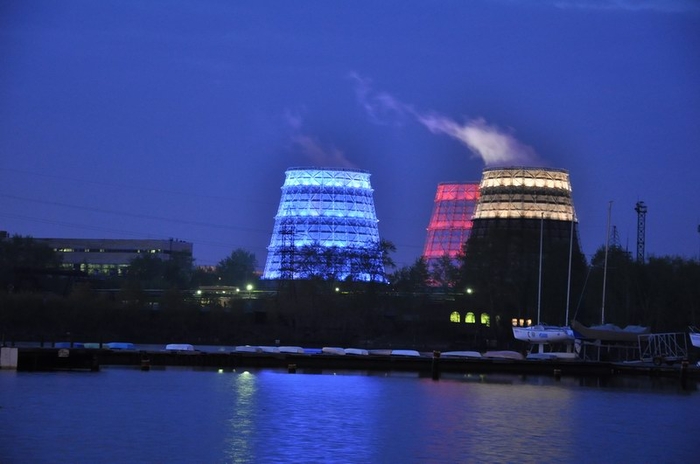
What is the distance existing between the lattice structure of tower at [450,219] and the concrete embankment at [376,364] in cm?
8577

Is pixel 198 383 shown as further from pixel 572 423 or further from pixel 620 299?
pixel 620 299

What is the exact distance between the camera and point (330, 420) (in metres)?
66.7

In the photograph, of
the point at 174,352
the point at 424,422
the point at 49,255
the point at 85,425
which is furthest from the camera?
the point at 49,255

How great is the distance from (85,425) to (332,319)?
3216 inches

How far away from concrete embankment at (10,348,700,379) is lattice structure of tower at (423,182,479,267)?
85.8m

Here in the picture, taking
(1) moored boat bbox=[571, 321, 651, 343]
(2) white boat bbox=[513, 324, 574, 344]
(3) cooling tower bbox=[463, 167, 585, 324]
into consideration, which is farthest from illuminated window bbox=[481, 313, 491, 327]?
(1) moored boat bbox=[571, 321, 651, 343]

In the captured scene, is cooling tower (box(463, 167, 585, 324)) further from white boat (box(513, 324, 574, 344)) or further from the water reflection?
the water reflection

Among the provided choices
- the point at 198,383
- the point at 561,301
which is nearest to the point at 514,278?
the point at 561,301

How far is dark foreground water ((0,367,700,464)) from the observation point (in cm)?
5544

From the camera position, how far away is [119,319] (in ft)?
473

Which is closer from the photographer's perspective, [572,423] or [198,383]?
[572,423]

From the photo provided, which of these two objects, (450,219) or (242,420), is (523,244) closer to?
Answer: (450,219)

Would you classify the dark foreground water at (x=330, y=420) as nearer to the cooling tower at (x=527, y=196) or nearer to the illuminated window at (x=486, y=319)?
the illuminated window at (x=486, y=319)

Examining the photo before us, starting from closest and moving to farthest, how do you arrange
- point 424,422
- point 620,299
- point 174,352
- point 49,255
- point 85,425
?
point 85,425 < point 424,422 < point 174,352 < point 620,299 < point 49,255
